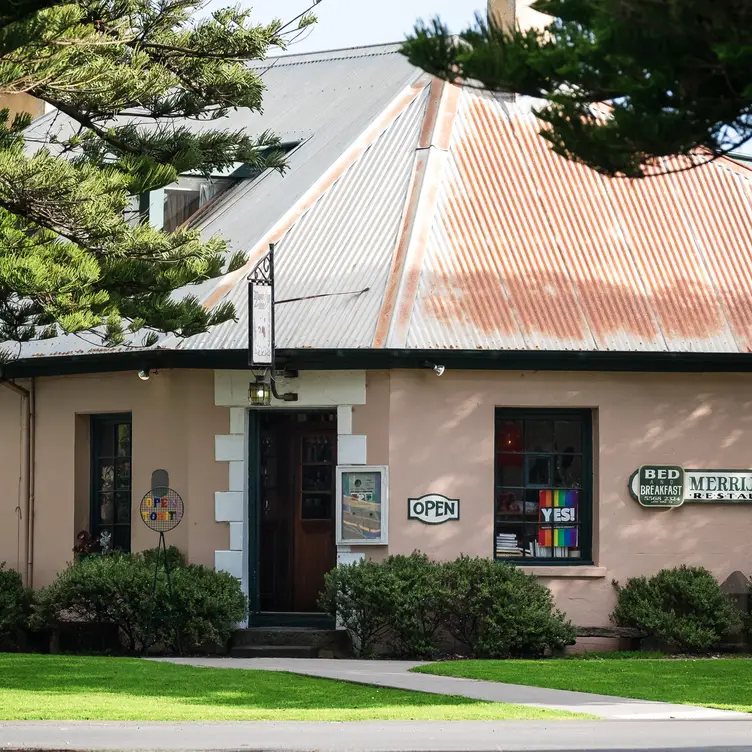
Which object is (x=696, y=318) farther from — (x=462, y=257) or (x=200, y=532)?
(x=200, y=532)

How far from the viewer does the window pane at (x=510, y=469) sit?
55.7ft

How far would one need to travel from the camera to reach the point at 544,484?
17047mm

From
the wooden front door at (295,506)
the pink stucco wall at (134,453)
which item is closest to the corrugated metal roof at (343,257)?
the pink stucco wall at (134,453)

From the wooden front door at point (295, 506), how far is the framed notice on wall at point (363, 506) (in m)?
1.11

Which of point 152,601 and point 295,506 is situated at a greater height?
point 295,506

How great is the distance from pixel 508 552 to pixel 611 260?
11.8 ft

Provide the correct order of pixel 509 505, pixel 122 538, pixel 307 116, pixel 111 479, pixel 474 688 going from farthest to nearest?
pixel 307 116 < pixel 111 479 < pixel 122 538 < pixel 509 505 < pixel 474 688

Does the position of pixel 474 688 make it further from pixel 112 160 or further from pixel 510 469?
pixel 112 160

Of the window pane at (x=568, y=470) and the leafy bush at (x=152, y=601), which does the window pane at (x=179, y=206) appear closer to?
the leafy bush at (x=152, y=601)

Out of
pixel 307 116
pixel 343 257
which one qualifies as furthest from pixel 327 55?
pixel 343 257

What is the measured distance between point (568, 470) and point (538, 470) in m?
0.35

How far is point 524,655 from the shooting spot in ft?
52.1

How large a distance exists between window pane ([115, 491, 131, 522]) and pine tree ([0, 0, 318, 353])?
8.82 feet

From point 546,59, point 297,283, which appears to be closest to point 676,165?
point 297,283
